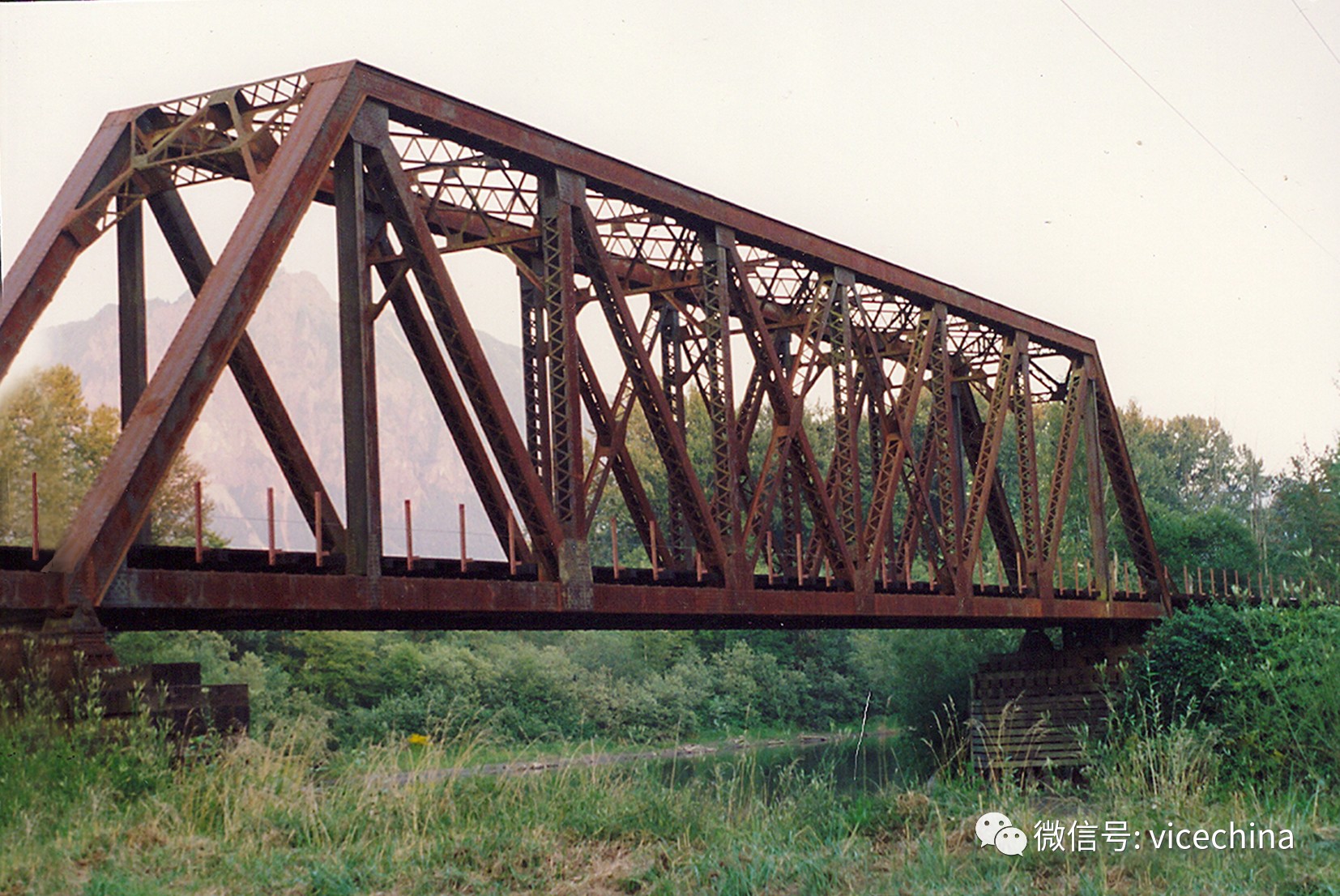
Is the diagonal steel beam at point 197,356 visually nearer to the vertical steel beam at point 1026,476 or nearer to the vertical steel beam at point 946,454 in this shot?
the vertical steel beam at point 946,454

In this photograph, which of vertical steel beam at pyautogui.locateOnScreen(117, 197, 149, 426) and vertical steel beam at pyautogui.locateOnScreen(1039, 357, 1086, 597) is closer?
vertical steel beam at pyautogui.locateOnScreen(117, 197, 149, 426)

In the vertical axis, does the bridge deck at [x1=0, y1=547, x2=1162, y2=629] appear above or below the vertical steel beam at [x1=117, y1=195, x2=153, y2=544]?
below

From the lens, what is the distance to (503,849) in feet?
34.7

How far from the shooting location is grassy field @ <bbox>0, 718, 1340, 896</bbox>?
9562 millimetres

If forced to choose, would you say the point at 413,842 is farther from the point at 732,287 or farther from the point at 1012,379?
the point at 1012,379

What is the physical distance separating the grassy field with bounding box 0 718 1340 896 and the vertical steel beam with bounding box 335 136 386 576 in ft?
8.48

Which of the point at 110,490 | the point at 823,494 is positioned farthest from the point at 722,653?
the point at 110,490

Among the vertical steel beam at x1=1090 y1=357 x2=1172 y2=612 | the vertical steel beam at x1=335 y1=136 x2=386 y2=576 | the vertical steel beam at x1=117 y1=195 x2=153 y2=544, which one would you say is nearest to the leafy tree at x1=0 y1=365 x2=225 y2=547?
the vertical steel beam at x1=117 y1=195 x2=153 y2=544

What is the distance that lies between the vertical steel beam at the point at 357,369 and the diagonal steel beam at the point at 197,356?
2.08 ft

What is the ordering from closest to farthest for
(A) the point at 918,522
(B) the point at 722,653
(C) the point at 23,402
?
(A) the point at 918,522 → (C) the point at 23,402 → (B) the point at 722,653

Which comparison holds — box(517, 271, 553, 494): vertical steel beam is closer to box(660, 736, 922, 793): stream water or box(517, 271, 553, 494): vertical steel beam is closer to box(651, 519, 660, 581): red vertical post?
box(651, 519, 660, 581): red vertical post

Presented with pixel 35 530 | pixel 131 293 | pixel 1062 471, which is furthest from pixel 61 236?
pixel 1062 471

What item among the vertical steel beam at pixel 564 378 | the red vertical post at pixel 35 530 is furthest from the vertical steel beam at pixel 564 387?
the red vertical post at pixel 35 530

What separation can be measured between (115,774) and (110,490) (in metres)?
2.61
